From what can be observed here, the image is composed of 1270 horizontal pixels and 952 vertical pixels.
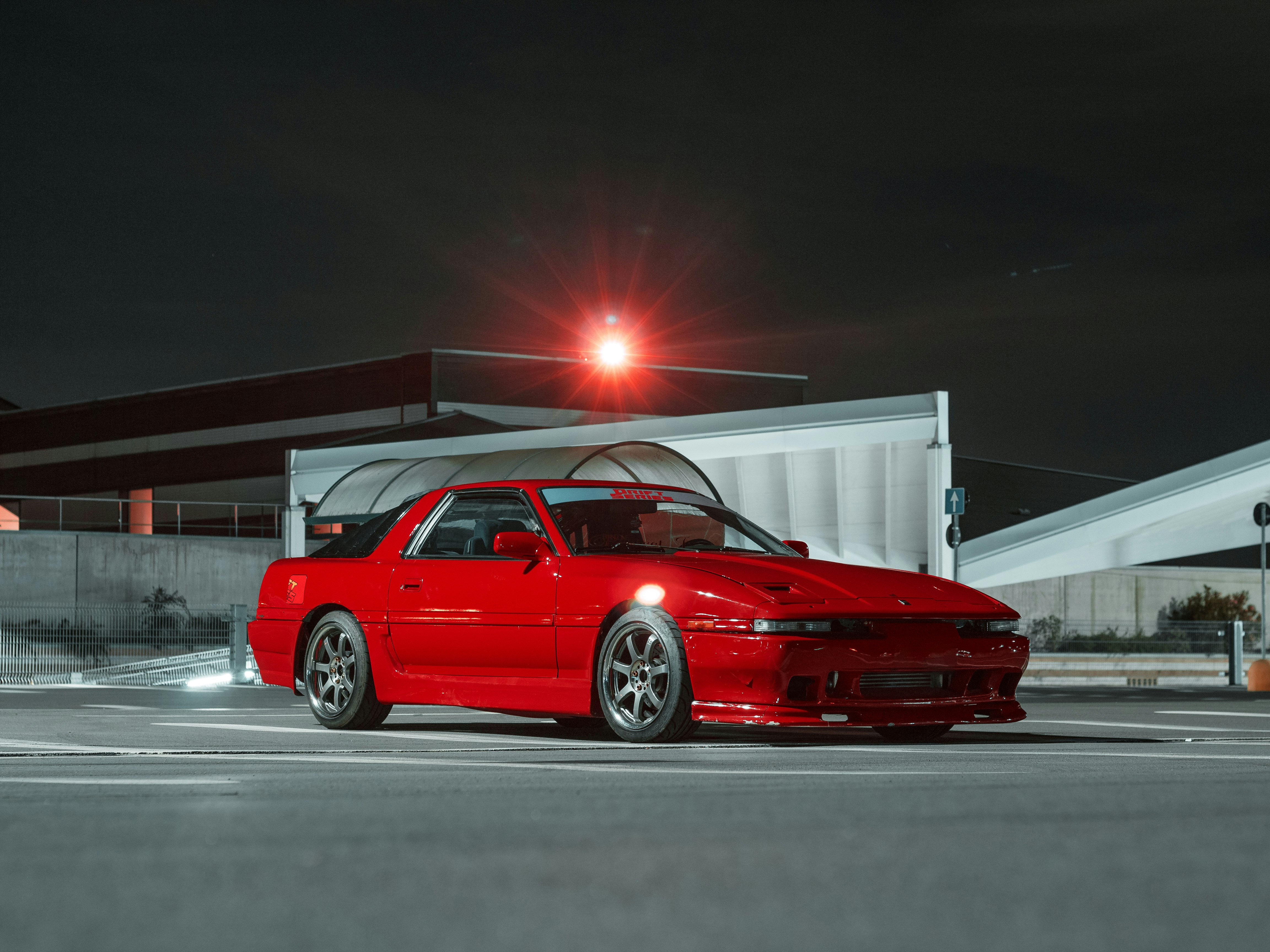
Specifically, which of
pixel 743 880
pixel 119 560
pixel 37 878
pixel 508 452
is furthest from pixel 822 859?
pixel 119 560

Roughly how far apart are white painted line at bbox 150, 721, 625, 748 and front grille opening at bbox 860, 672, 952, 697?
1.22 m

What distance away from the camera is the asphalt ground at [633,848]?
2.89 metres

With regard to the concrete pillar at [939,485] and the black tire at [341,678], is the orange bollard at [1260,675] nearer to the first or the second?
the concrete pillar at [939,485]

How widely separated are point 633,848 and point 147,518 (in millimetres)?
46810

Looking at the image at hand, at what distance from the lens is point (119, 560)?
4359cm

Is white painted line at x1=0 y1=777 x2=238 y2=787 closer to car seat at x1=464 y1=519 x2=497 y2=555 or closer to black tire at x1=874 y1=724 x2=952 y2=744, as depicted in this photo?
car seat at x1=464 y1=519 x2=497 y2=555

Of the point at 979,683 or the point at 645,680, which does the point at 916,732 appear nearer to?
the point at 979,683

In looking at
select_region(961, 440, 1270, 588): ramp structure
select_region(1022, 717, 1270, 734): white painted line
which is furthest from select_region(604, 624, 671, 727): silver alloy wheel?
select_region(961, 440, 1270, 588): ramp structure

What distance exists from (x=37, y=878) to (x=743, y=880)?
152cm

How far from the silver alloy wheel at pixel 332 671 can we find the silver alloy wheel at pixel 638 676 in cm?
189

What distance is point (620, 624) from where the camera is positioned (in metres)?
7.88

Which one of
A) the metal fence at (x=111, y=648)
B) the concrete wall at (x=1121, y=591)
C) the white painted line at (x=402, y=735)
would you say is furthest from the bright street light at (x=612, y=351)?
the white painted line at (x=402, y=735)

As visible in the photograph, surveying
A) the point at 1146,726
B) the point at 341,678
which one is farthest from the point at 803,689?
the point at 1146,726

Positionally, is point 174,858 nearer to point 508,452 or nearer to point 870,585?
point 870,585
